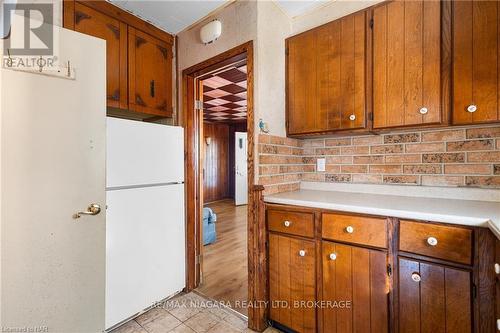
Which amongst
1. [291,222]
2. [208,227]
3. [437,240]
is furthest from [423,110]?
[208,227]

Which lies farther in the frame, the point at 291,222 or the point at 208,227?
the point at 208,227

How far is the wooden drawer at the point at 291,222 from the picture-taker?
1.43m

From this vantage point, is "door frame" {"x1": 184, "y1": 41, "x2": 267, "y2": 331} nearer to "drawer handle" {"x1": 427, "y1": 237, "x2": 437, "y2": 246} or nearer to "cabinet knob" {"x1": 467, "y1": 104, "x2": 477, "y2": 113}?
"drawer handle" {"x1": 427, "y1": 237, "x2": 437, "y2": 246}

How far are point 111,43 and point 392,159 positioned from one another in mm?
2263

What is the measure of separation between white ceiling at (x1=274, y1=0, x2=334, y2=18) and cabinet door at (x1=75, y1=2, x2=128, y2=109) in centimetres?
125

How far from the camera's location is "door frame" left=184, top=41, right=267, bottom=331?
162 centimetres

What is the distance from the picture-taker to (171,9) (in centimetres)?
182

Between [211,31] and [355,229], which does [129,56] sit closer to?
[211,31]

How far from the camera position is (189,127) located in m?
2.14

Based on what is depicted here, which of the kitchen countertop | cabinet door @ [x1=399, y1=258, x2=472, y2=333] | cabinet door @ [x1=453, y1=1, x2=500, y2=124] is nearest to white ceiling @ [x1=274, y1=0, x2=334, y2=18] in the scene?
cabinet door @ [x1=453, y1=1, x2=500, y2=124]

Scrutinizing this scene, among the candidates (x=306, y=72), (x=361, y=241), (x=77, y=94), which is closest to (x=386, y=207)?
(x=361, y=241)

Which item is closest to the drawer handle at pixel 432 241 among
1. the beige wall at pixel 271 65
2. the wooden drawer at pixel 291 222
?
the wooden drawer at pixel 291 222

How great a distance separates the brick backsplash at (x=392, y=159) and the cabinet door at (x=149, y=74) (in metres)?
1.06

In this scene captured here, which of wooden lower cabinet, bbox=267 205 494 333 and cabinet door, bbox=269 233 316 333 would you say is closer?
wooden lower cabinet, bbox=267 205 494 333
